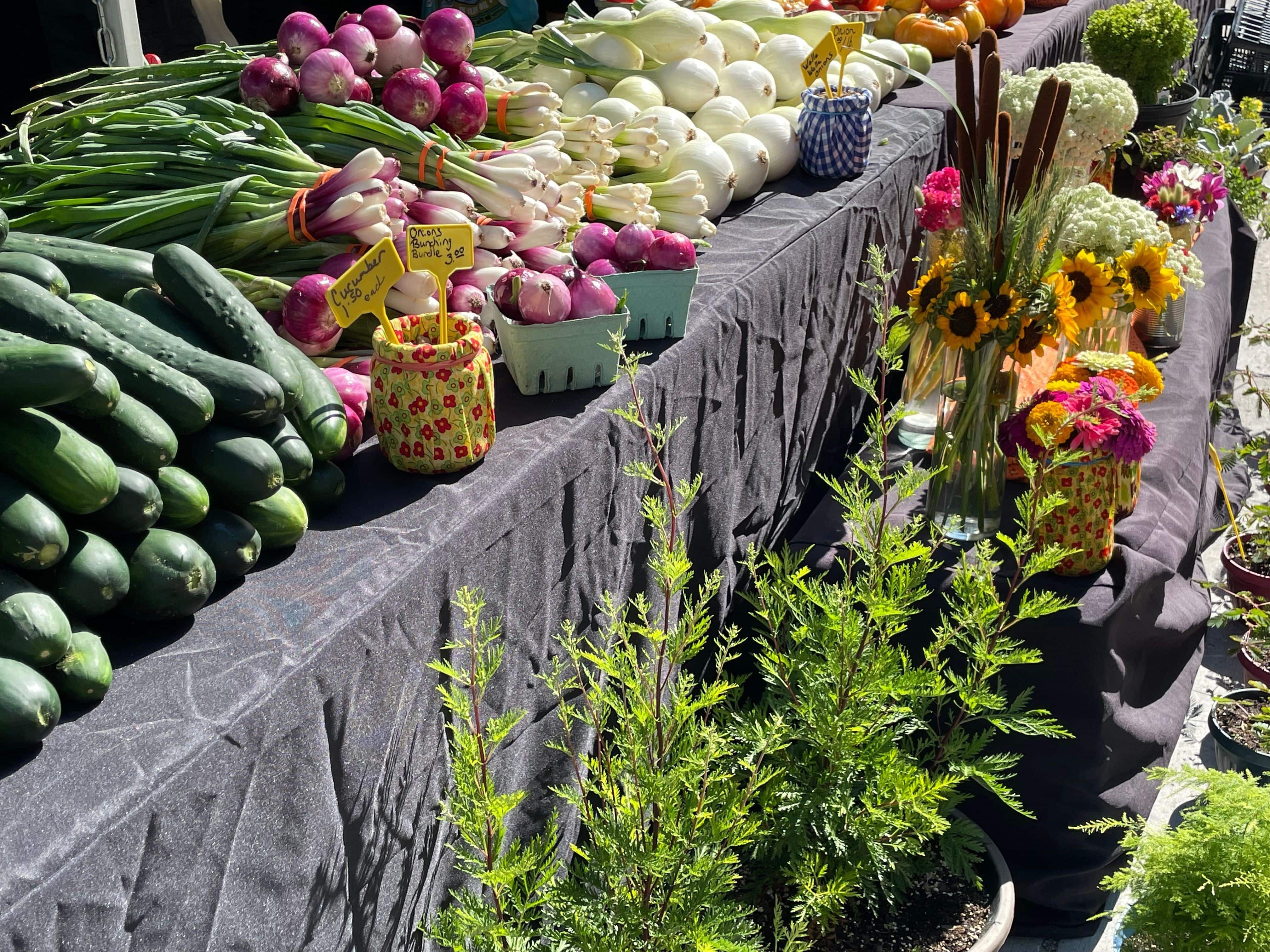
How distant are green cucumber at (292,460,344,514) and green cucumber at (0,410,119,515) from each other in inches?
13.0

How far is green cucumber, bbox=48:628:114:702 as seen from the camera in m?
1.13

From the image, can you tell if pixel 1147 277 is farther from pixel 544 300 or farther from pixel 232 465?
pixel 232 465

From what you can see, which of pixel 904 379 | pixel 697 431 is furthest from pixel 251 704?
pixel 904 379

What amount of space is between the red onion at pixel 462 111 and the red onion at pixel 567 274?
61 cm

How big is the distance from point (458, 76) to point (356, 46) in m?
0.24

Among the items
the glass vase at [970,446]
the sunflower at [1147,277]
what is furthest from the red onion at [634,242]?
the sunflower at [1147,277]

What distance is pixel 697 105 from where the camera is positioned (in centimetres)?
301

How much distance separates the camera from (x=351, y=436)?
1675 mm

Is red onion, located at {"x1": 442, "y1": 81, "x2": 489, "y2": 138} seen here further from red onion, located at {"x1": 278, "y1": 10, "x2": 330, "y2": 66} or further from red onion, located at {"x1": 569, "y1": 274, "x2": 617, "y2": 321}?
red onion, located at {"x1": 569, "y1": 274, "x2": 617, "y2": 321}

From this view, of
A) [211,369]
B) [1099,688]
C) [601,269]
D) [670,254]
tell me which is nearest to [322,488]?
[211,369]

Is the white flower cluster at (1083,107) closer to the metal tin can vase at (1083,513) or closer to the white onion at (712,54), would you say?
the white onion at (712,54)

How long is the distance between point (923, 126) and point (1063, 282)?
5.41 feet

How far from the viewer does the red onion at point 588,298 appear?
1.83 m

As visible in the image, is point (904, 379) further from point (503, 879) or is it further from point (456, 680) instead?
point (503, 879)
